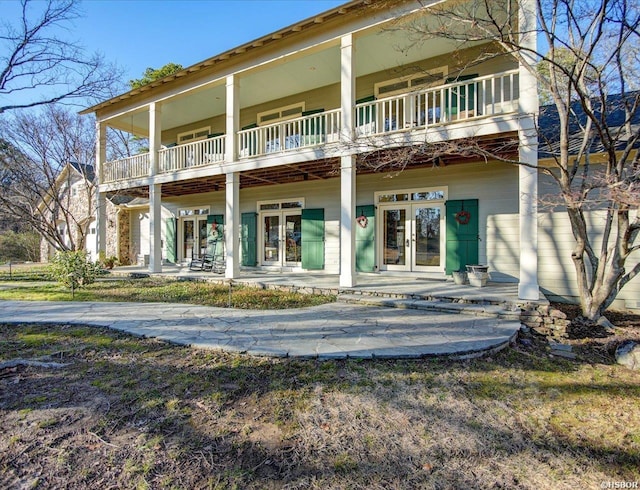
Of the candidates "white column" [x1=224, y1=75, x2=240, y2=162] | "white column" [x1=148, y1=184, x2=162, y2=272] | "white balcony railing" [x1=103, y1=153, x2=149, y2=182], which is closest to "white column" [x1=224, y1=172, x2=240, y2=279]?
"white column" [x1=224, y1=75, x2=240, y2=162]

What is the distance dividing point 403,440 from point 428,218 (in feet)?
23.3

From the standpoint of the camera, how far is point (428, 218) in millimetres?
8781

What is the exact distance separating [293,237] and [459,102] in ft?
21.0

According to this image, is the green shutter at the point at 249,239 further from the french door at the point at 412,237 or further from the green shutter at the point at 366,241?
the french door at the point at 412,237

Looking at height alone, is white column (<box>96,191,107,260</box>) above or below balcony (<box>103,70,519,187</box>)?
below

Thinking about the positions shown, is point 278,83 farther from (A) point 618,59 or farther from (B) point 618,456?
(B) point 618,456

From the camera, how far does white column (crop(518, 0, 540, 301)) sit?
5574 mm

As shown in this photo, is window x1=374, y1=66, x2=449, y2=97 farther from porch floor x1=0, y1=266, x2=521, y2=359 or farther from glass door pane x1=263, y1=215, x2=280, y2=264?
glass door pane x1=263, y1=215, x2=280, y2=264

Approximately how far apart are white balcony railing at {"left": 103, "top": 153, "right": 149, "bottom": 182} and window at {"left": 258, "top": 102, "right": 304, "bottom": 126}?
4118 mm

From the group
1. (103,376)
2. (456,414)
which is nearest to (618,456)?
(456,414)

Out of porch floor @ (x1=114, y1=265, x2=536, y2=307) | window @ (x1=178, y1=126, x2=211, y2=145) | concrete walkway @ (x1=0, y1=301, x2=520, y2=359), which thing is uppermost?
window @ (x1=178, y1=126, x2=211, y2=145)

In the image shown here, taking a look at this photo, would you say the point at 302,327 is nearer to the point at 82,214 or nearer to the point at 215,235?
the point at 215,235

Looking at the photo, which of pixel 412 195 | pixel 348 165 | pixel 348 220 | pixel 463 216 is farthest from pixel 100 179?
pixel 463 216

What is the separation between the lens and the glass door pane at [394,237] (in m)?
9.09
